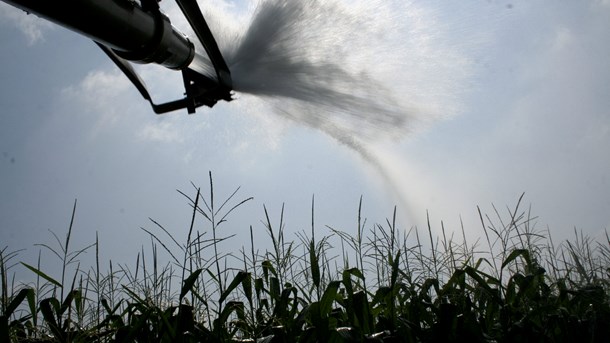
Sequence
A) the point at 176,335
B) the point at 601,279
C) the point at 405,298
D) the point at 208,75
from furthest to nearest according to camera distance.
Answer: the point at 208,75 < the point at 601,279 < the point at 405,298 < the point at 176,335

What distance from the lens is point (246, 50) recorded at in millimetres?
5117

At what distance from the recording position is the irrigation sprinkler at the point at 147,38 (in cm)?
300

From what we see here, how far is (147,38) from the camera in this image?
3.75 meters

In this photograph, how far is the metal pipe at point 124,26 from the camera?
2.94m

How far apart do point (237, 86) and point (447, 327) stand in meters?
3.23

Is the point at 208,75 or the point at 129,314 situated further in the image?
the point at 208,75

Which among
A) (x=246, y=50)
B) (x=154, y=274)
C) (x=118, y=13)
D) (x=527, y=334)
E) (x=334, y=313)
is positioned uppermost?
(x=246, y=50)

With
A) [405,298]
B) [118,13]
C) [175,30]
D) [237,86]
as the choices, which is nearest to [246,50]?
[237,86]

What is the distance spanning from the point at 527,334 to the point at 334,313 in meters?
0.98

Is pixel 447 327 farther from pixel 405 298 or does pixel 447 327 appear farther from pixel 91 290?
pixel 91 290

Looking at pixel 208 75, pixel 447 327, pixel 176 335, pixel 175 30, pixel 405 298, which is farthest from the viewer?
pixel 208 75

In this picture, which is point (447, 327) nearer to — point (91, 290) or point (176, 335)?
point (176, 335)

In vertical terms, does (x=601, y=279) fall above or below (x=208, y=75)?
below

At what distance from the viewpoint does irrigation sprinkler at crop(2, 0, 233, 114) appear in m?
3.00
